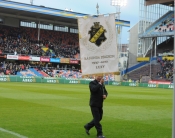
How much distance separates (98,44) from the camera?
29.5ft

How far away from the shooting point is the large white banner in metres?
8.87

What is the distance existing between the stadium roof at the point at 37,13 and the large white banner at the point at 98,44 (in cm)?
4775

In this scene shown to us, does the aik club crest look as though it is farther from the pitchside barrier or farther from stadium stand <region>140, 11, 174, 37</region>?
stadium stand <region>140, 11, 174, 37</region>

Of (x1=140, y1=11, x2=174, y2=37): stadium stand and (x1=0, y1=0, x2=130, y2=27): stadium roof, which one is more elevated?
(x1=0, y1=0, x2=130, y2=27): stadium roof

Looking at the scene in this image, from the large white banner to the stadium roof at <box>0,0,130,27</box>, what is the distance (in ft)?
157

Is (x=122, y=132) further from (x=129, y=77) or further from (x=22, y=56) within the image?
(x=129, y=77)

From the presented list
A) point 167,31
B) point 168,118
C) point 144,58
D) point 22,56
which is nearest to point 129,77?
point 144,58

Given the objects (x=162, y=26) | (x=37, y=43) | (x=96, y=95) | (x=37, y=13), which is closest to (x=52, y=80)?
(x=37, y=13)

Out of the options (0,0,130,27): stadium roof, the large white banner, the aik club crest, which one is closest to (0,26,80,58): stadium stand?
(0,0,130,27): stadium roof

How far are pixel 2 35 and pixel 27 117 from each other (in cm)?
5241

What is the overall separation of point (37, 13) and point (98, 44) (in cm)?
5635

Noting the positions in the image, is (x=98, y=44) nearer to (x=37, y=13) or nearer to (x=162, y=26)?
(x=37, y=13)

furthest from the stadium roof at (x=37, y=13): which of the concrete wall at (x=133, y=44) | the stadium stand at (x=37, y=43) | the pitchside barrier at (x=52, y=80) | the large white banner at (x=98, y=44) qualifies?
the large white banner at (x=98, y=44)

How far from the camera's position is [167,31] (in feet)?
211
